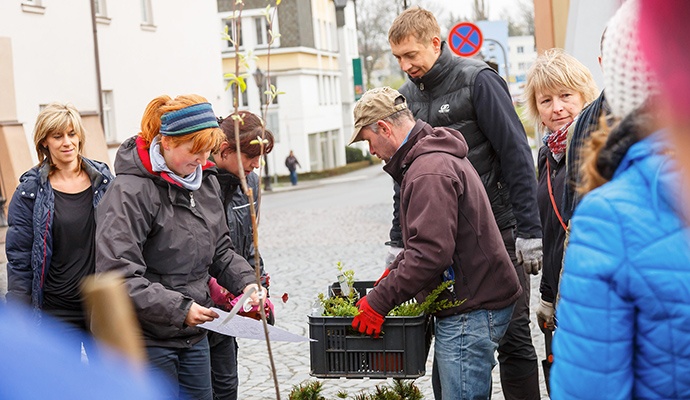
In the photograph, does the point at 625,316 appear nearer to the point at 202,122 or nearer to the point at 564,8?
the point at 202,122

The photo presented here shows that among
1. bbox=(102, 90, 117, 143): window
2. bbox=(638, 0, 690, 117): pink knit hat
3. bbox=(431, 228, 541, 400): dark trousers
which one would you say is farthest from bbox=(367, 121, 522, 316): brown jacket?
bbox=(102, 90, 117, 143): window

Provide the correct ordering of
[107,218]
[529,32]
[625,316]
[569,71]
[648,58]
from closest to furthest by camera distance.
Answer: [648,58] < [625,316] < [107,218] < [569,71] < [529,32]

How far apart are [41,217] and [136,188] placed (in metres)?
1.56

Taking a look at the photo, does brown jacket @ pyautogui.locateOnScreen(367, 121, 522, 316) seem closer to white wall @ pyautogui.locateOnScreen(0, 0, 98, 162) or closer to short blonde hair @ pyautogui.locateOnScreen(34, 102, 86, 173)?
short blonde hair @ pyautogui.locateOnScreen(34, 102, 86, 173)

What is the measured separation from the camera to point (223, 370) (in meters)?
5.50

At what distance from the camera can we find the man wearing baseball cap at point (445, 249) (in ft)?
14.5

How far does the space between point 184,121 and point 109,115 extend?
Result: 2468 cm

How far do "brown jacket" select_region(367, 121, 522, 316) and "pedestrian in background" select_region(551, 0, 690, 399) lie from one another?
208 centimetres

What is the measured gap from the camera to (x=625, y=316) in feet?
7.25

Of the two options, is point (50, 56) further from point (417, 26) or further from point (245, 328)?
point (245, 328)

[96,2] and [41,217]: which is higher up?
[96,2]

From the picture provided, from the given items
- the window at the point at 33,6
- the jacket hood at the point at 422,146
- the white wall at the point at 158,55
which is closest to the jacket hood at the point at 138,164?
the jacket hood at the point at 422,146

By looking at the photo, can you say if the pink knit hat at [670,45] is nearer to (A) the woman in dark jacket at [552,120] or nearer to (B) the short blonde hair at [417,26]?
(A) the woman in dark jacket at [552,120]

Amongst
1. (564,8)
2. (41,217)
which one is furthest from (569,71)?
(564,8)
